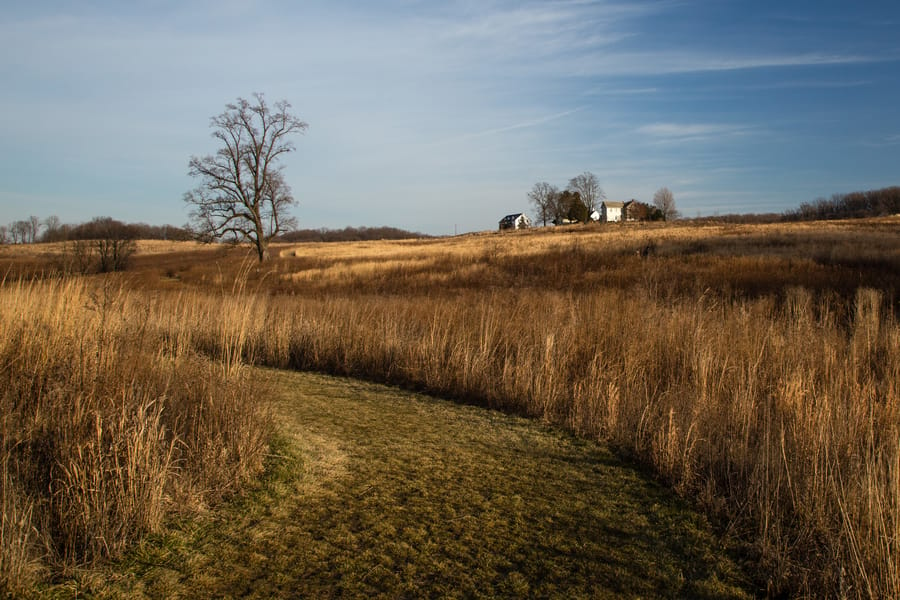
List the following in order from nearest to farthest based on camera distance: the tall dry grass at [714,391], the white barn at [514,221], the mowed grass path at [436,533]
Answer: the mowed grass path at [436,533] < the tall dry grass at [714,391] < the white barn at [514,221]

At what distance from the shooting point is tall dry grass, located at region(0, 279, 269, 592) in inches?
120

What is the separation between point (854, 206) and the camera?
300 ft

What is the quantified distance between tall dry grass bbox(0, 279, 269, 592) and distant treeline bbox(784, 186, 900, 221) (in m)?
94.6

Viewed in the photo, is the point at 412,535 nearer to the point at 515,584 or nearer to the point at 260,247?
the point at 515,584

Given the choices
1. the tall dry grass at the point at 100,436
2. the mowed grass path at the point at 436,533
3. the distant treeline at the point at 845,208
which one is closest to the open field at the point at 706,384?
the mowed grass path at the point at 436,533

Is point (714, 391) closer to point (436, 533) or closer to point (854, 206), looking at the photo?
point (436, 533)

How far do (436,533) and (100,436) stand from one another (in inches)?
82.8

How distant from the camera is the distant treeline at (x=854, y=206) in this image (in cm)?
8288

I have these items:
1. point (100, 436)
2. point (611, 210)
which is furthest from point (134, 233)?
point (611, 210)

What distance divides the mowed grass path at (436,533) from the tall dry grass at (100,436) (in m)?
0.23

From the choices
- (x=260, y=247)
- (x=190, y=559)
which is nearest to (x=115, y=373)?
(x=190, y=559)

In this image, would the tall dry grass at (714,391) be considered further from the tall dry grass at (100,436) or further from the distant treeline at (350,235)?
the distant treeline at (350,235)

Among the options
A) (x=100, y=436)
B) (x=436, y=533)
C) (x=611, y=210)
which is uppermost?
(x=611, y=210)

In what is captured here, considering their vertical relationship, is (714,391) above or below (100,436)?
below
